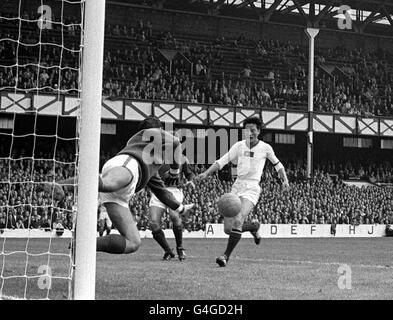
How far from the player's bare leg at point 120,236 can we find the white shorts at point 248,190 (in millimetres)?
3465

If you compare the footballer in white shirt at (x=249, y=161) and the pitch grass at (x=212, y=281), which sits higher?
the footballer in white shirt at (x=249, y=161)

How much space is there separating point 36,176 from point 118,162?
18.2 metres

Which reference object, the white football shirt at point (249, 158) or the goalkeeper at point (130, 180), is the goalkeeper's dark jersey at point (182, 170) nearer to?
the white football shirt at point (249, 158)

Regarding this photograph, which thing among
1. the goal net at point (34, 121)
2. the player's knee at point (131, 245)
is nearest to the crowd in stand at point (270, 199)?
the goal net at point (34, 121)

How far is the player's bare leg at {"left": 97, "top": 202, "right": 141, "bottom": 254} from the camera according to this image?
7.56 m

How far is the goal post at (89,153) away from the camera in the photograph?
6195mm

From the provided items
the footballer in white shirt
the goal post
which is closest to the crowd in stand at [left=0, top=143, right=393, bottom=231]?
the footballer in white shirt

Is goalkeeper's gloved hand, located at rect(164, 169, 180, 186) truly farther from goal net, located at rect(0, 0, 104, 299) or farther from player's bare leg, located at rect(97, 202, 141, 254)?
player's bare leg, located at rect(97, 202, 141, 254)

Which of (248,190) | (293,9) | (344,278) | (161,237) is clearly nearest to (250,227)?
(248,190)

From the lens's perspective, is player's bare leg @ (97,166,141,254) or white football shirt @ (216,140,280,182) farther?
white football shirt @ (216,140,280,182)

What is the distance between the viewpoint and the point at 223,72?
39.6m

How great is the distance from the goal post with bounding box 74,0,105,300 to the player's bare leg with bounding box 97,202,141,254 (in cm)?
129

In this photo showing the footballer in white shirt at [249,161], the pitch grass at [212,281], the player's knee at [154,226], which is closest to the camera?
the pitch grass at [212,281]
